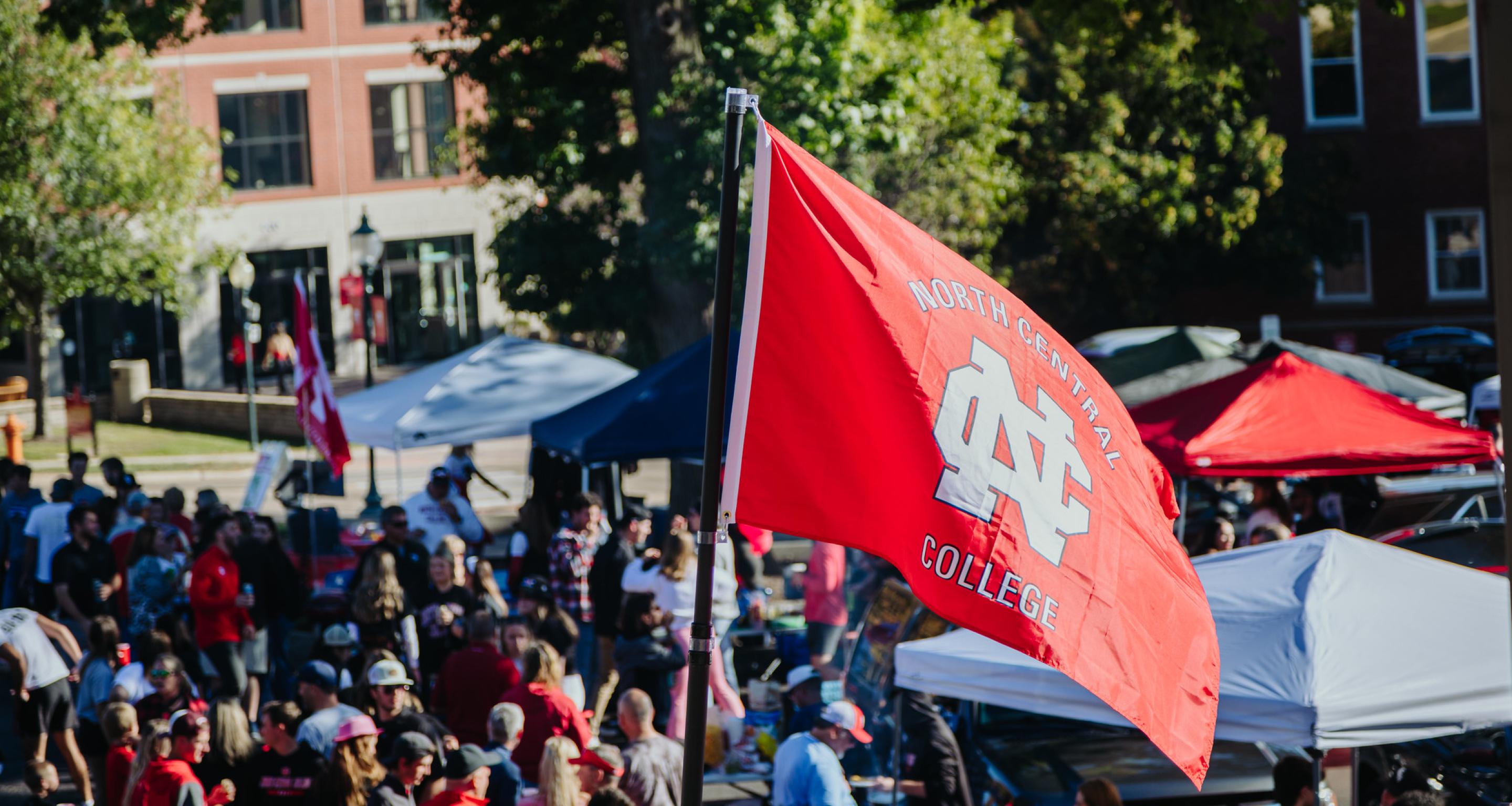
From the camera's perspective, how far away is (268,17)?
38.4 m

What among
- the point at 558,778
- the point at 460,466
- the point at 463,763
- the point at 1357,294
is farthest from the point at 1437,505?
the point at 1357,294

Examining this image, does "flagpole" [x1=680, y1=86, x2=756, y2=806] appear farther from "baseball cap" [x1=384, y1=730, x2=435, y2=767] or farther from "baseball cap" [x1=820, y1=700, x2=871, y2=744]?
"baseball cap" [x1=820, y1=700, x2=871, y2=744]

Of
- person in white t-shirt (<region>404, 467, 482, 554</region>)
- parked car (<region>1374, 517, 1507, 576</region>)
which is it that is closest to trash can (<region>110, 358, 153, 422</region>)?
person in white t-shirt (<region>404, 467, 482, 554</region>)

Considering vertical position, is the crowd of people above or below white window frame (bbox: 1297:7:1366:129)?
below

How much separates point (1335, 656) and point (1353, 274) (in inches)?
1217

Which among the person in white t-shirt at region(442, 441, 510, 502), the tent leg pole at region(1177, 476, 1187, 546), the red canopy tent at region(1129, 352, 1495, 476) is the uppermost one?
the red canopy tent at region(1129, 352, 1495, 476)

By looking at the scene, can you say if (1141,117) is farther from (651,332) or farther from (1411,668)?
(1411,668)

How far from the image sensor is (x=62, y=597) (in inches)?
470

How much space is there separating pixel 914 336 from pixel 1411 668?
3595 mm

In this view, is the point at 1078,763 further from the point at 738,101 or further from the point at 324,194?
the point at 324,194

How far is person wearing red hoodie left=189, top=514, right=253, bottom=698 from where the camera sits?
10.8m

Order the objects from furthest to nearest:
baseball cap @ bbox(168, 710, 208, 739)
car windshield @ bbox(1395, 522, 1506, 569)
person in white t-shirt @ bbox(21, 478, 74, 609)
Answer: person in white t-shirt @ bbox(21, 478, 74, 609)
car windshield @ bbox(1395, 522, 1506, 569)
baseball cap @ bbox(168, 710, 208, 739)

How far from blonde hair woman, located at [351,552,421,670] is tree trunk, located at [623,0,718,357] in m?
6.92

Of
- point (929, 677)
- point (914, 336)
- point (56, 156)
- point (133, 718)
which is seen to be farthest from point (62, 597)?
point (56, 156)
